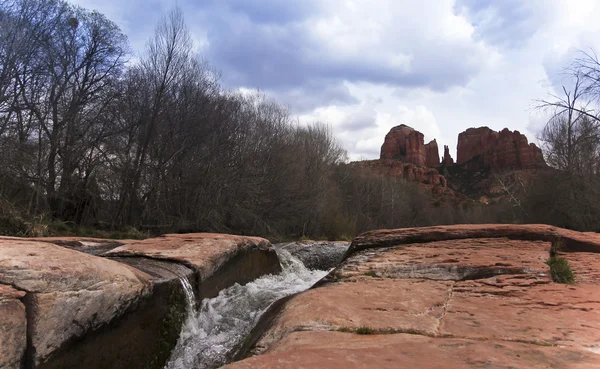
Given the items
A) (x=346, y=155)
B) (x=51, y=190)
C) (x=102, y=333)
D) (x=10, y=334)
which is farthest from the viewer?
(x=346, y=155)

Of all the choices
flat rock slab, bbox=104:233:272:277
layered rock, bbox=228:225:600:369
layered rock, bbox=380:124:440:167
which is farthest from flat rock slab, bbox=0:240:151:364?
layered rock, bbox=380:124:440:167

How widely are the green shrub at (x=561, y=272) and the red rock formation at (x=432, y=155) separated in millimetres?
96617

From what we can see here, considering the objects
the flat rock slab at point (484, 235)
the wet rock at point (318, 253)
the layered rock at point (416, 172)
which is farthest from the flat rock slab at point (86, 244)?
the layered rock at point (416, 172)

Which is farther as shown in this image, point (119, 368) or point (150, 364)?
point (150, 364)

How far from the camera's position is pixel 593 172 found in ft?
63.9

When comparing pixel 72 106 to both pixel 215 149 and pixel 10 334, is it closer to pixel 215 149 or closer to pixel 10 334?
pixel 215 149

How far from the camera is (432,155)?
325 ft

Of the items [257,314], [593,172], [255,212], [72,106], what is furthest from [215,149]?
[593,172]

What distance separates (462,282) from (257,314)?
2672 mm

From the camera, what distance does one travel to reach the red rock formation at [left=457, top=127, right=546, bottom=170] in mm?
70562

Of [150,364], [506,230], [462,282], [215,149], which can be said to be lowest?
[150,364]

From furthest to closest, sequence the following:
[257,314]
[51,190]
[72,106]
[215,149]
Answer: [215,149], [72,106], [51,190], [257,314]

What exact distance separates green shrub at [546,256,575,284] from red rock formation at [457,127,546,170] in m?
64.5

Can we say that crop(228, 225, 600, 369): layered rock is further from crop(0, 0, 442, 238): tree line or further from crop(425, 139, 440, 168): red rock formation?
crop(425, 139, 440, 168): red rock formation
